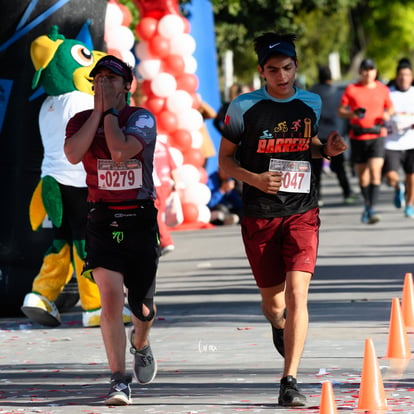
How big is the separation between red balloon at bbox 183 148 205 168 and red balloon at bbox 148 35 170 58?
52.7 inches

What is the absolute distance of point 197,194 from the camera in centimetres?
1781

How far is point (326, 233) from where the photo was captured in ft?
56.6

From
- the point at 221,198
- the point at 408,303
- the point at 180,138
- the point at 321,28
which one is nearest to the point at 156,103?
the point at 180,138

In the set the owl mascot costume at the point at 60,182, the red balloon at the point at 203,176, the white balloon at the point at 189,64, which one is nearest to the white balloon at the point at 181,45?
the white balloon at the point at 189,64

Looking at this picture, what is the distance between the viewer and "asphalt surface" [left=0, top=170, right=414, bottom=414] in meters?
6.98

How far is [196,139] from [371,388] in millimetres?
11627

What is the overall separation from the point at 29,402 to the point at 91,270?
77 cm

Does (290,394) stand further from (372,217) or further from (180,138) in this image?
(372,217)

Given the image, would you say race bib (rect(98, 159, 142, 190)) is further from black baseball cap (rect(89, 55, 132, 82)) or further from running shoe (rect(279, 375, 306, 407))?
running shoe (rect(279, 375, 306, 407))

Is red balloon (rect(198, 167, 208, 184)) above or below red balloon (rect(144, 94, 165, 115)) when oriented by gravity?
below

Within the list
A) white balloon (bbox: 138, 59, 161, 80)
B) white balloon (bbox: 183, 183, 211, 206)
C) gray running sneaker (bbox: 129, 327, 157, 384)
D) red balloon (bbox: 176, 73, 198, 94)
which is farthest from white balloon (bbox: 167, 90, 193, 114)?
gray running sneaker (bbox: 129, 327, 157, 384)

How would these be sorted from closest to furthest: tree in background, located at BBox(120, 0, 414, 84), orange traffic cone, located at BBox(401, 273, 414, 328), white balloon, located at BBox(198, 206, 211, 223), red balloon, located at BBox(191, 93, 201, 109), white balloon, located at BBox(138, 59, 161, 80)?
orange traffic cone, located at BBox(401, 273, 414, 328), white balloon, located at BBox(138, 59, 161, 80), red balloon, located at BBox(191, 93, 201, 109), white balloon, located at BBox(198, 206, 211, 223), tree in background, located at BBox(120, 0, 414, 84)

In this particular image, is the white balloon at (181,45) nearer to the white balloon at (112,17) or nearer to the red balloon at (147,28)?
the red balloon at (147,28)

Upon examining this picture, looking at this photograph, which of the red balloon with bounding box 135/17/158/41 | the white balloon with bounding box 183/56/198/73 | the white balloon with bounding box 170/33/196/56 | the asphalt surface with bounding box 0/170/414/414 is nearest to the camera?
the asphalt surface with bounding box 0/170/414/414
